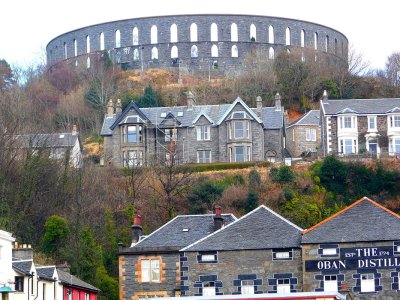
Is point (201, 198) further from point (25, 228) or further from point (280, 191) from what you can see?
point (25, 228)

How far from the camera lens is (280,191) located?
7725 centimetres

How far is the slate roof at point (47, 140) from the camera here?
75438mm

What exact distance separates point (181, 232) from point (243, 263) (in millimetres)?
4668

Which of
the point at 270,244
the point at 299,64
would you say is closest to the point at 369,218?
the point at 270,244

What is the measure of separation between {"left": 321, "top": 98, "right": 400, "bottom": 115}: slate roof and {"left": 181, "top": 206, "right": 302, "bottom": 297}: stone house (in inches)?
1430

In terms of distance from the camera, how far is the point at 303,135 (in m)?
94.8

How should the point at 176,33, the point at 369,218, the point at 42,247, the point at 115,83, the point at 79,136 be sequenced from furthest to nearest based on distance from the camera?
the point at 176,33 < the point at 115,83 < the point at 79,136 < the point at 42,247 < the point at 369,218

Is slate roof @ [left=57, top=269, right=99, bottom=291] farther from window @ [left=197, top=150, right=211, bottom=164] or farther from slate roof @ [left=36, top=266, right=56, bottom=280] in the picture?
window @ [left=197, top=150, right=211, bottom=164]

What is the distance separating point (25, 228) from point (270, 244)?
17244 millimetres

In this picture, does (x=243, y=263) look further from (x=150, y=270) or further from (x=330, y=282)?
(x=150, y=270)

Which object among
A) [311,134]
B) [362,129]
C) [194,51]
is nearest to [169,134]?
[311,134]

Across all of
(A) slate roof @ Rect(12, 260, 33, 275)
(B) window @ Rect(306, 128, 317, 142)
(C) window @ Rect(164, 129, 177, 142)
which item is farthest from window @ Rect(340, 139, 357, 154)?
(A) slate roof @ Rect(12, 260, 33, 275)

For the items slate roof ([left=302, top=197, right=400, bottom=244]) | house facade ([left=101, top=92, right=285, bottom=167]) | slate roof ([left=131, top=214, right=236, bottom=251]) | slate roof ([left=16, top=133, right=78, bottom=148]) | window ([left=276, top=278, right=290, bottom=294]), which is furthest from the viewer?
house facade ([left=101, top=92, right=285, bottom=167])

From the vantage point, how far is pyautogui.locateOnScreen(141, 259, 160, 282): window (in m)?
55.0
